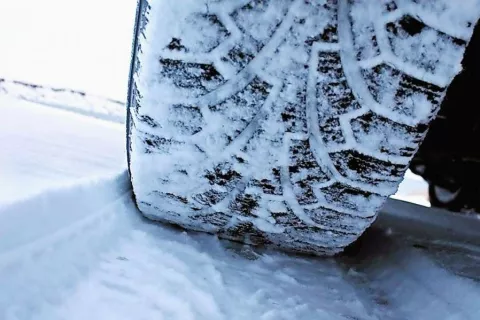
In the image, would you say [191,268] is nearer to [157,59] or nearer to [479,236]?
[157,59]

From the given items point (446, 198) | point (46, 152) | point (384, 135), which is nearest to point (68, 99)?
point (46, 152)

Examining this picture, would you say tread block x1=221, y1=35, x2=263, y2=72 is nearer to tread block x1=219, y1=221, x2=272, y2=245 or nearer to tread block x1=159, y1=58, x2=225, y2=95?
tread block x1=159, y1=58, x2=225, y2=95

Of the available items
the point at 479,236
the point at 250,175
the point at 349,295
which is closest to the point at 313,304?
the point at 349,295

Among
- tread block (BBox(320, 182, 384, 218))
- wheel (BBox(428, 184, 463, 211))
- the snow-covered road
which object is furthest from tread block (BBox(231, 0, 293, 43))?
wheel (BBox(428, 184, 463, 211))

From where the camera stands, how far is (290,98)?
493mm

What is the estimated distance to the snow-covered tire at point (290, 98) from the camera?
1.47 feet

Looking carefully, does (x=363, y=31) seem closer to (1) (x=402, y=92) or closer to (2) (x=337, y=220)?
(1) (x=402, y=92)

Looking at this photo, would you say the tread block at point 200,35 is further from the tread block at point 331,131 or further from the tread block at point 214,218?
the tread block at point 214,218

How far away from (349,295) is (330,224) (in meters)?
0.12

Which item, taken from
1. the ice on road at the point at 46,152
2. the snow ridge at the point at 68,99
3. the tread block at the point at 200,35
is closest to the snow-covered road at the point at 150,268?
the ice on road at the point at 46,152

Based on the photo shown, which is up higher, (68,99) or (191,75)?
(191,75)

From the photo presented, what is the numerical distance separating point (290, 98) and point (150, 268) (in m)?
0.29

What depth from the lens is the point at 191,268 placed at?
23.7 inches

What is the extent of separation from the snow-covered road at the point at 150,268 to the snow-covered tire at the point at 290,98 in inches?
3.6
